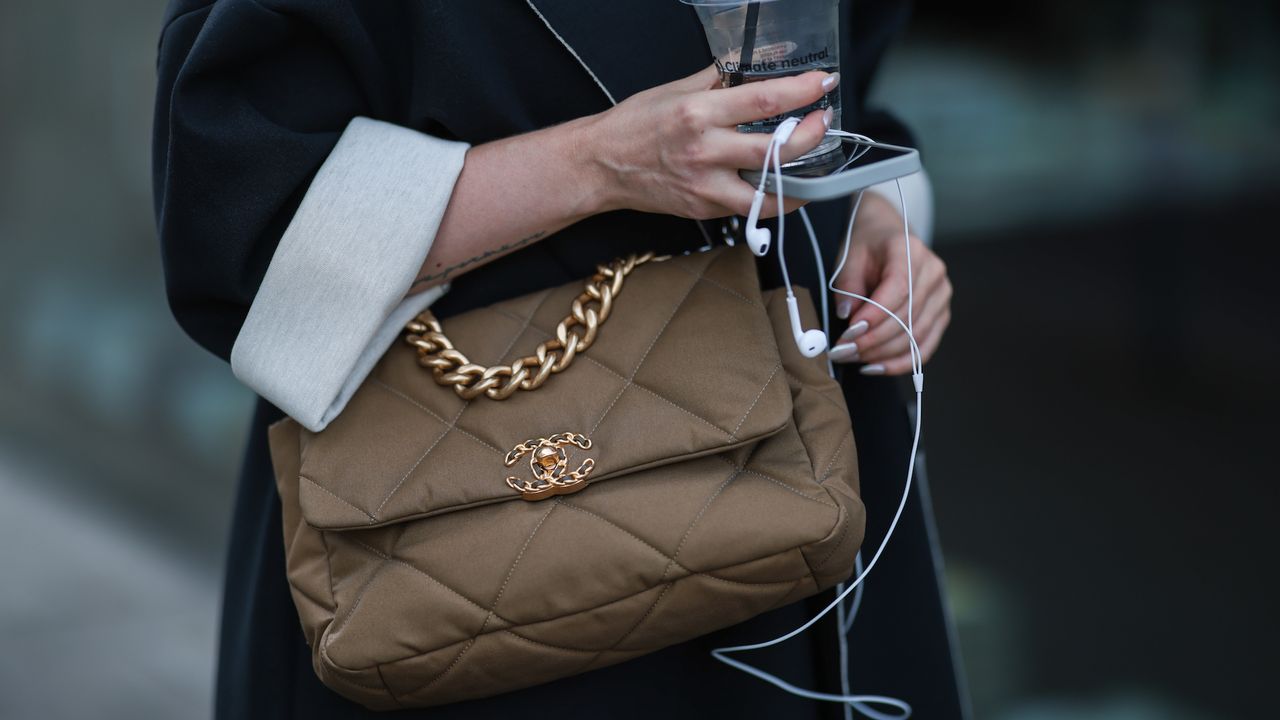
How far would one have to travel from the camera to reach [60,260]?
3.20 meters

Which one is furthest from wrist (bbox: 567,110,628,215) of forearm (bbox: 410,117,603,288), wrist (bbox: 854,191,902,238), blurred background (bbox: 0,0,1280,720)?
blurred background (bbox: 0,0,1280,720)

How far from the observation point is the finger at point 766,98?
786mm

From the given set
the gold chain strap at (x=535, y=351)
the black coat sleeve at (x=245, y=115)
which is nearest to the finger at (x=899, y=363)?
the gold chain strap at (x=535, y=351)

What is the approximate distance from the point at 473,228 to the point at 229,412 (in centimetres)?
248

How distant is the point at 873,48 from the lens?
1279mm

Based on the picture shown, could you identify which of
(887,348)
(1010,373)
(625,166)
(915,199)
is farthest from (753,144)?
(1010,373)

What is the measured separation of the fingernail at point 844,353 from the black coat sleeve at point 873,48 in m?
0.34

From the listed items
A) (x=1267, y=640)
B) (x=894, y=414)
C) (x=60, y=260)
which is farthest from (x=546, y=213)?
(x=60, y=260)

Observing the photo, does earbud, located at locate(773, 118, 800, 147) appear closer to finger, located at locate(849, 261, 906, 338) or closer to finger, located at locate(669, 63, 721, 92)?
finger, located at locate(669, 63, 721, 92)

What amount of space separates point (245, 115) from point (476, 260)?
0.22 meters

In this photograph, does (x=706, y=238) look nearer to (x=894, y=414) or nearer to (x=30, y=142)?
(x=894, y=414)

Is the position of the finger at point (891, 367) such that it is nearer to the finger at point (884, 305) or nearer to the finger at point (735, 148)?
the finger at point (884, 305)

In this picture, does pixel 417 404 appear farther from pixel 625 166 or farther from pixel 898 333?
pixel 898 333

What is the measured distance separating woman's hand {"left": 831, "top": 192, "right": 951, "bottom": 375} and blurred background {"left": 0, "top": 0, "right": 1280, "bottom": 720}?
168 cm
